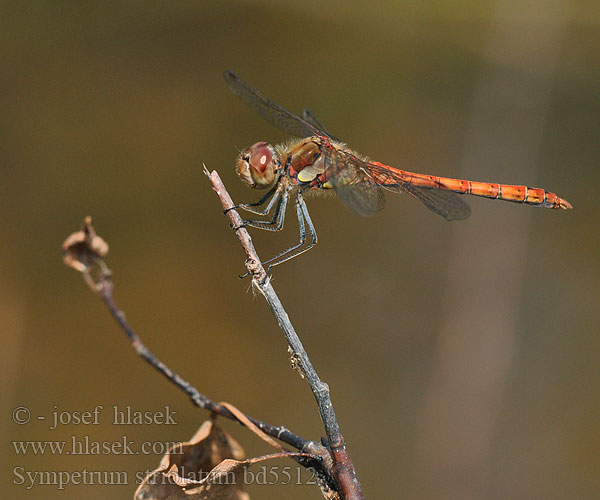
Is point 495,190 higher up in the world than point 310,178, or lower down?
higher up

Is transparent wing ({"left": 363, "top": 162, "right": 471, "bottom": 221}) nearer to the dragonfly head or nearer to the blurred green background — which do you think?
the dragonfly head

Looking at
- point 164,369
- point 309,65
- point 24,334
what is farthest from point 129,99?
point 164,369

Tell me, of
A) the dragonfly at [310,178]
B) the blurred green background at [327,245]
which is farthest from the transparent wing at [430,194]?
the blurred green background at [327,245]

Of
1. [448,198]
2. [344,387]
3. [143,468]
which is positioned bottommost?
[143,468]

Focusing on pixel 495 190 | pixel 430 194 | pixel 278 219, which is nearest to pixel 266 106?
pixel 278 219

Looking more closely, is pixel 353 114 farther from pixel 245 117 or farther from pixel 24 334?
pixel 24 334

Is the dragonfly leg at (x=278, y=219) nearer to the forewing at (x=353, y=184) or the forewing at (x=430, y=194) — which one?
the forewing at (x=353, y=184)

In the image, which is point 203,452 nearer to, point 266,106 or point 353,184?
point 353,184
